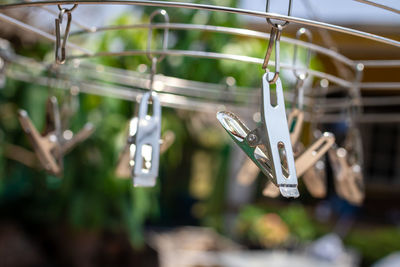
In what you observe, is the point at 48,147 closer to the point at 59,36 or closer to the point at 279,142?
the point at 59,36

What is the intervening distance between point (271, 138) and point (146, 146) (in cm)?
25

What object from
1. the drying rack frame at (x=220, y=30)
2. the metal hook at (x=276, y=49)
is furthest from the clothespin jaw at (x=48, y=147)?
the metal hook at (x=276, y=49)

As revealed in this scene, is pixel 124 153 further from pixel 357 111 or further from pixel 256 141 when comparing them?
pixel 357 111

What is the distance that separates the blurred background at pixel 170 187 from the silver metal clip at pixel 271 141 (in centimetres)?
132

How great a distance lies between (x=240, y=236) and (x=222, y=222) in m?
0.68

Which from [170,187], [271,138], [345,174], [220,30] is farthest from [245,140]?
[170,187]

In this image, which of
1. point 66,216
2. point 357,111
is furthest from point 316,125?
point 66,216

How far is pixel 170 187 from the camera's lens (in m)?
6.34

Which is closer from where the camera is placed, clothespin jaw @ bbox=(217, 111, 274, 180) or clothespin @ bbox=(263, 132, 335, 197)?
clothespin jaw @ bbox=(217, 111, 274, 180)

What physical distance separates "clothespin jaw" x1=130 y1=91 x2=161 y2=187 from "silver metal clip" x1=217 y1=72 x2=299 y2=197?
0.16m

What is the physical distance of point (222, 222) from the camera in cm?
570

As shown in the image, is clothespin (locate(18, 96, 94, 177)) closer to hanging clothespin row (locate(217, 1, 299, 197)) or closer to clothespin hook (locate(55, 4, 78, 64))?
clothespin hook (locate(55, 4, 78, 64))

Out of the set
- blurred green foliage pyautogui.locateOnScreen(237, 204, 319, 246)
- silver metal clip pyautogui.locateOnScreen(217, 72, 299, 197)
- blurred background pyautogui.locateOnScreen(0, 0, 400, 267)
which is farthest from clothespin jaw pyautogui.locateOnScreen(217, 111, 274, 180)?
blurred green foliage pyautogui.locateOnScreen(237, 204, 319, 246)

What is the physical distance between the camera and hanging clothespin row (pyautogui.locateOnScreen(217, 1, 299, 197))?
603 mm
